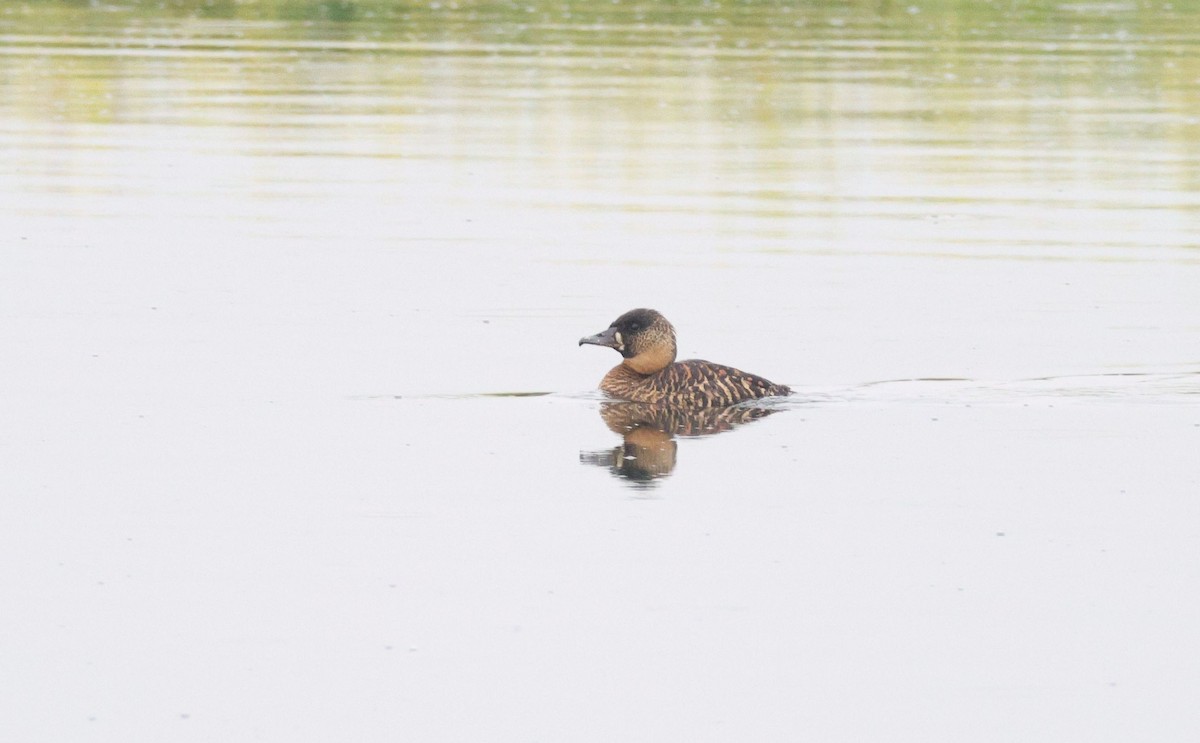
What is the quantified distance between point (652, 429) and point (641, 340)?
1.05m

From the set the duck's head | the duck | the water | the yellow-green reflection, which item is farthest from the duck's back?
the yellow-green reflection

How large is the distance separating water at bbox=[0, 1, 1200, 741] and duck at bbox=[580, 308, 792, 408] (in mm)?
229

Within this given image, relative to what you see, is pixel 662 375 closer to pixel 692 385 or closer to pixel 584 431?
pixel 692 385

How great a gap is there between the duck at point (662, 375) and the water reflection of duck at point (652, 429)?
6 centimetres

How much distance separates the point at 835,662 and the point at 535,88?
69.2 ft

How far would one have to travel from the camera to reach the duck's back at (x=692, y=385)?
36.9ft

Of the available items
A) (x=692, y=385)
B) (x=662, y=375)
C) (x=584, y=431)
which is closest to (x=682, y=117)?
(x=662, y=375)

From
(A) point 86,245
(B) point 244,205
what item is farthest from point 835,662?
(B) point 244,205

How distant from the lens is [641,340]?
11836mm

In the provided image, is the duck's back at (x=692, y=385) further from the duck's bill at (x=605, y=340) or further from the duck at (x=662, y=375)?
the duck's bill at (x=605, y=340)

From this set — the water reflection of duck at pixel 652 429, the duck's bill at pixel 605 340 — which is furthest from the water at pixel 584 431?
the duck's bill at pixel 605 340

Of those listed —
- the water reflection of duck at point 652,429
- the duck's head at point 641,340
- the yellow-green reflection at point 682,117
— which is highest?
the duck's head at point 641,340

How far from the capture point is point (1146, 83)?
29.6 m

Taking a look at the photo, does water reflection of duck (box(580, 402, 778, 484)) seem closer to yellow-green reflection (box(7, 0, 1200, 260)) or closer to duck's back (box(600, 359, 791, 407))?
duck's back (box(600, 359, 791, 407))
